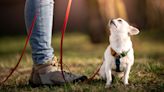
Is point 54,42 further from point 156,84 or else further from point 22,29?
point 156,84

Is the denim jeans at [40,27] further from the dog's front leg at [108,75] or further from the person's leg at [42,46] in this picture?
the dog's front leg at [108,75]

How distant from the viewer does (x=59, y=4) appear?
17047 mm

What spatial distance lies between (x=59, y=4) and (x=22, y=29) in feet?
4.73

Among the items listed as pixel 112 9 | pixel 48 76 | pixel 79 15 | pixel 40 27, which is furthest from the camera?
pixel 79 15

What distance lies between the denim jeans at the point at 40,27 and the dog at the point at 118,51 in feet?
2.01

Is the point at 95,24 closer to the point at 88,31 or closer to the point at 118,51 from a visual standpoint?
the point at 88,31

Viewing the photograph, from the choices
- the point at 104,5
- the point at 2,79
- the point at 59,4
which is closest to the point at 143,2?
the point at 59,4

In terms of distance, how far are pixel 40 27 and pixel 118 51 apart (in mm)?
809

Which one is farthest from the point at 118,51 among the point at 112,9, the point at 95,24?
the point at 95,24

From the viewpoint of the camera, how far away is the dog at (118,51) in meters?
5.28

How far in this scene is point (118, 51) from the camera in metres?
5.27

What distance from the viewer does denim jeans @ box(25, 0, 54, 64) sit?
212 inches

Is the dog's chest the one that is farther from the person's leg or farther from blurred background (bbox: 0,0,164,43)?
blurred background (bbox: 0,0,164,43)

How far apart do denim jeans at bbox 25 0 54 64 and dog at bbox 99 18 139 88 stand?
61 centimetres
